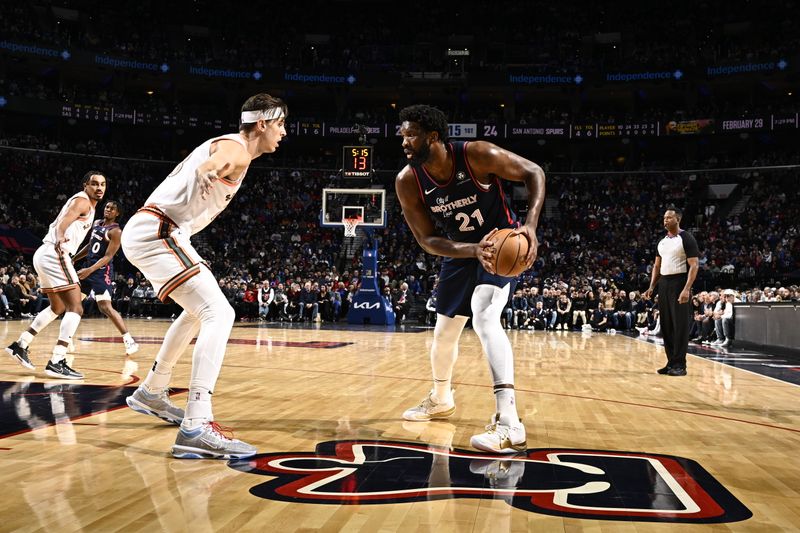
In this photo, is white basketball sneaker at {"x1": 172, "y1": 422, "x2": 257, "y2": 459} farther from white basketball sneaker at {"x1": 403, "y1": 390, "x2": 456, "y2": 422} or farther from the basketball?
the basketball

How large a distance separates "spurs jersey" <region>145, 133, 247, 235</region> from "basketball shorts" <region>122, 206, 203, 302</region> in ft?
0.18

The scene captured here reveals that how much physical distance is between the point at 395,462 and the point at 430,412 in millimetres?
1387

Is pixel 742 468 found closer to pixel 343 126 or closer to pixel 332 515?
pixel 332 515

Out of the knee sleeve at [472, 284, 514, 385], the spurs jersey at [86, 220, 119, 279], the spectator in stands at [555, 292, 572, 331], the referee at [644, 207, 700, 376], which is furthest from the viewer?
the spectator in stands at [555, 292, 572, 331]

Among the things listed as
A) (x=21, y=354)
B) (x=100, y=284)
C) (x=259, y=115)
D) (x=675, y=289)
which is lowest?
(x=21, y=354)

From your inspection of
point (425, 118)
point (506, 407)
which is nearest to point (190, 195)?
point (425, 118)

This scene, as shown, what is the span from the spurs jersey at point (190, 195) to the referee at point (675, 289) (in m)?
5.98

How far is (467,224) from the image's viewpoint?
4.47m

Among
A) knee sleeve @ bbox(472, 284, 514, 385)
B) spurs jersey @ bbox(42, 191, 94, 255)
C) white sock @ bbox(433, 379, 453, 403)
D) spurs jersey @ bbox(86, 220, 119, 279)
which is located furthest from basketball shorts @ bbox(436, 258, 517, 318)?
spurs jersey @ bbox(86, 220, 119, 279)

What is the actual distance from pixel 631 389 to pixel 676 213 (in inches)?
106

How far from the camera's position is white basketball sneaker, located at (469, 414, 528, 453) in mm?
3721

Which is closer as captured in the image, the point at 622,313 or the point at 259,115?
the point at 259,115

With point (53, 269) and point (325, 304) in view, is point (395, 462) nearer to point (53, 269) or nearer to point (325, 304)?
point (53, 269)

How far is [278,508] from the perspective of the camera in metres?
2.65
